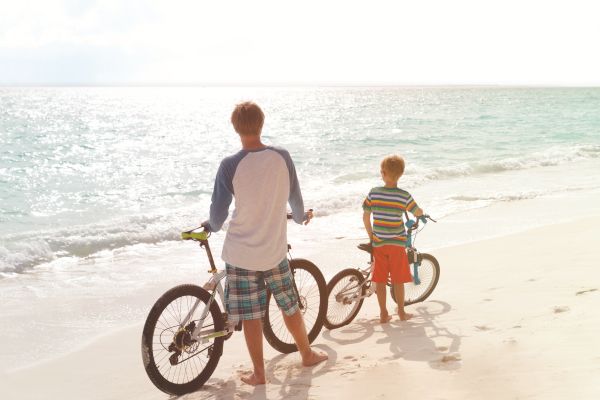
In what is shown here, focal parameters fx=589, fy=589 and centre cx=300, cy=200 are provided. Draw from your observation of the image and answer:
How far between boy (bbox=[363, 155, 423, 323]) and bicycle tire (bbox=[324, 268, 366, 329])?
21 centimetres

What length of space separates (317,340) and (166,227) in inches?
273

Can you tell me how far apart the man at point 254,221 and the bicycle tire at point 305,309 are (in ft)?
1.88

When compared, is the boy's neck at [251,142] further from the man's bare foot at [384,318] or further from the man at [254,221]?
the man's bare foot at [384,318]

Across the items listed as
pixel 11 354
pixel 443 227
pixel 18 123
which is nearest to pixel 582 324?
pixel 11 354

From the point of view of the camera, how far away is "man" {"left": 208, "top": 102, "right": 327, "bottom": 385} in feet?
12.7

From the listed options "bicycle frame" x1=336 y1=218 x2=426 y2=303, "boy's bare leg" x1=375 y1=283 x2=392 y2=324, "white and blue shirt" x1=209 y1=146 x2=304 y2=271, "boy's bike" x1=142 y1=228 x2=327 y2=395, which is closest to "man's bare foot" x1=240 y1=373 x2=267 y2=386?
"boy's bike" x1=142 y1=228 x2=327 y2=395

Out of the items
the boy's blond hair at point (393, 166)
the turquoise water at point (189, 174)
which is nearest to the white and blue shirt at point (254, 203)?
the boy's blond hair at point (393, 166)

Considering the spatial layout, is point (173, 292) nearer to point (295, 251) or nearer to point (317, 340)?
point (317, 340)

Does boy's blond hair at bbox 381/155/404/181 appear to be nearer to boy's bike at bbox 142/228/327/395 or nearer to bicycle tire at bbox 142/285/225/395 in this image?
boy's bike at bbox 142/228/327/395

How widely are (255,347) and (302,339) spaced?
403 millimetres

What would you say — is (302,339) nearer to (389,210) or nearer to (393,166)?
(389,210)

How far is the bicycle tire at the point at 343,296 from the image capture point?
18.2ft

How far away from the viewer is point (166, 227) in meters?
11.7

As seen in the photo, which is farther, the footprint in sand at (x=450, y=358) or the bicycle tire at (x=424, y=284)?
the bicycle tire at (x=424, y=284)
